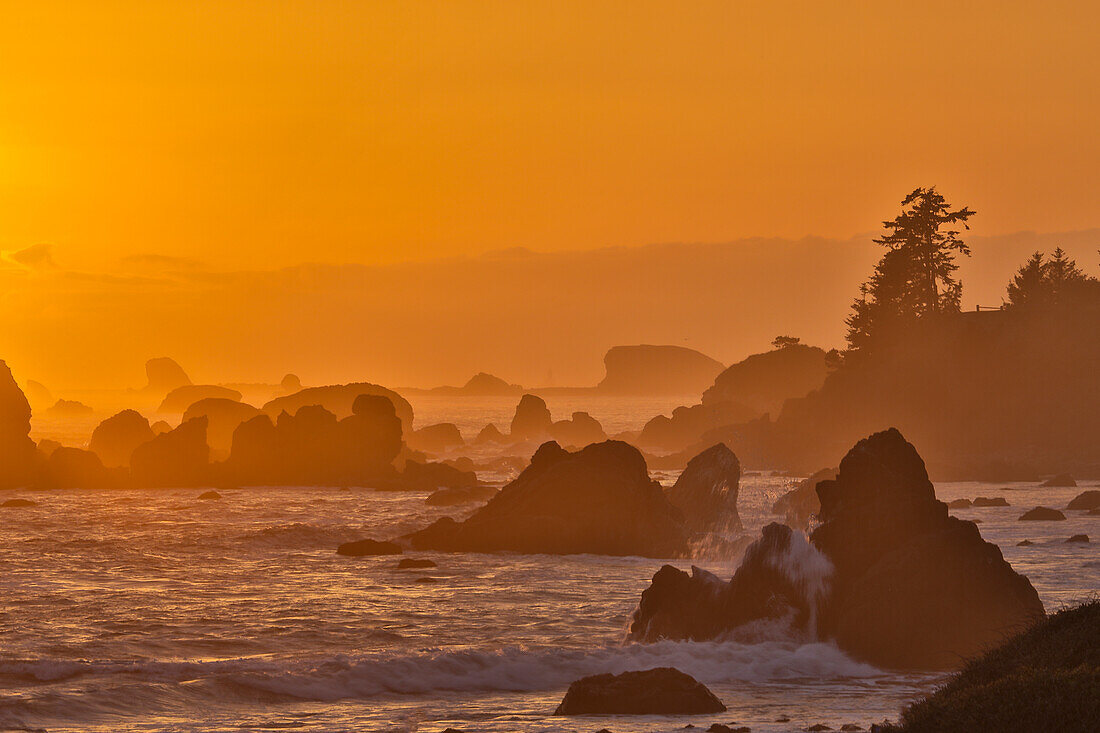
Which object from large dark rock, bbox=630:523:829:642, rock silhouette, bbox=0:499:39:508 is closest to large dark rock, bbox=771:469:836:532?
large dark rock, bbox=630:523:829:642

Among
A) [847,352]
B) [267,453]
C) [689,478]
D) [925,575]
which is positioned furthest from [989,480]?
[925,575]

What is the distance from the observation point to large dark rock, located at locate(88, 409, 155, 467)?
12375 cm

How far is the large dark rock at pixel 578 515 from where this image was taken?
190 feet

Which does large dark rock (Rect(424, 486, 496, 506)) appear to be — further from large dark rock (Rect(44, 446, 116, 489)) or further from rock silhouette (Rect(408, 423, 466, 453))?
rock silhouette (Rect(408, 423, 466, 453))

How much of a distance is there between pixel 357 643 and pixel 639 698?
1183cm

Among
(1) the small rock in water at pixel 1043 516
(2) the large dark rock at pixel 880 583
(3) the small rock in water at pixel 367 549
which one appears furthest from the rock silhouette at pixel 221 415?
(2) the large dark rock at pixel 880 583

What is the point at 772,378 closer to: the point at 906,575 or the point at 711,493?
the point at 711,493

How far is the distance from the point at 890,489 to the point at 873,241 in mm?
96369

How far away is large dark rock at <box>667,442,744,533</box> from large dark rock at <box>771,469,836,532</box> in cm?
517

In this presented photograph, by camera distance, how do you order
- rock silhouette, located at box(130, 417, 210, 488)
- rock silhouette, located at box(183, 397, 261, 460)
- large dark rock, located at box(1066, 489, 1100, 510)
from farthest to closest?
rock silhouette, located at box(183, 397, 261, 460)
rock silhouette, located at box(130, 417, 210, 488)
large dark rock, located at box(1066, 489, 1100, 510)

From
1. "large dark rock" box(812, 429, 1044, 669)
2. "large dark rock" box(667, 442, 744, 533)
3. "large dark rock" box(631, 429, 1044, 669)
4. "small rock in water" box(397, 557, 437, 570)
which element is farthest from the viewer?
"large dark rock" box(667, 442, 744, 533)

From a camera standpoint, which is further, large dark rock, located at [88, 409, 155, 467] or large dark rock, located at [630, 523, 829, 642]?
large dark rock, located at [88, 409, 155, 467]

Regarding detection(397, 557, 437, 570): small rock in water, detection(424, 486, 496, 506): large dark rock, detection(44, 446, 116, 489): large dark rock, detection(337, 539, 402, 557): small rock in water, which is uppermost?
detection(44, 446, 116, 489): large dark rock

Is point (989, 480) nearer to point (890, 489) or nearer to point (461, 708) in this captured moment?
point (890, 489)
